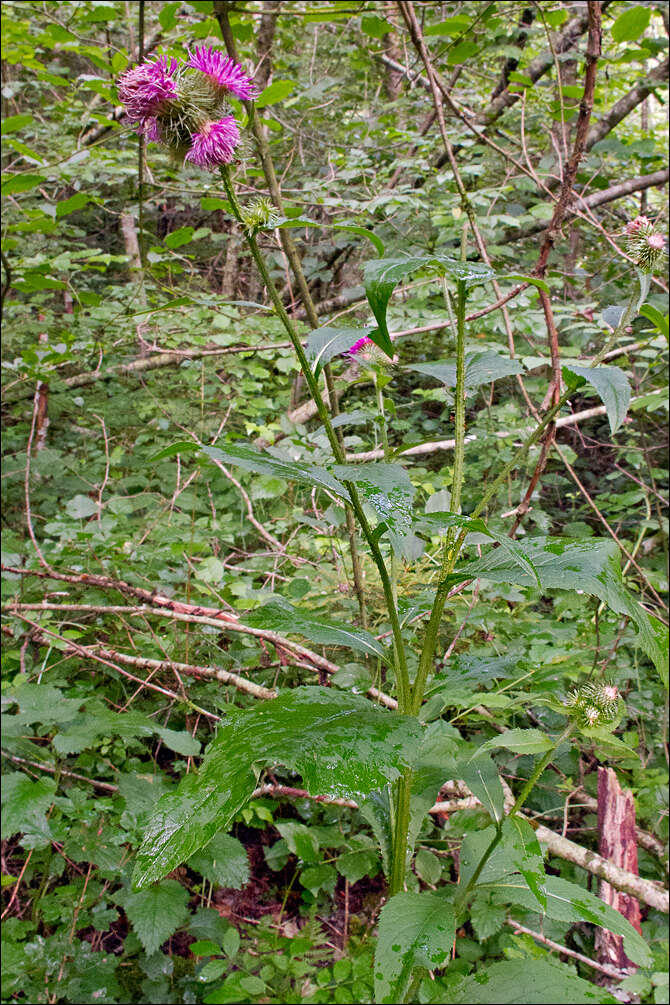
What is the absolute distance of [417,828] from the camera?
917 millimetres

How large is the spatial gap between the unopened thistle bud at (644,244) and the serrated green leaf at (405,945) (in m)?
0.90

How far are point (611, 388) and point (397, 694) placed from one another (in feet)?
1.51

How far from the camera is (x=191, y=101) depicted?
2.64 ft

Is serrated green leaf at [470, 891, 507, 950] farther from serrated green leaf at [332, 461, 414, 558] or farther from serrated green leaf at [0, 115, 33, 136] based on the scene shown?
serrated green leaf at [0, 115, 33, 136]

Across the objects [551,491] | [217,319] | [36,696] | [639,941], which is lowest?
[551,491]

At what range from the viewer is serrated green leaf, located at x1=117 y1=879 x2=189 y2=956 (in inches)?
49.6

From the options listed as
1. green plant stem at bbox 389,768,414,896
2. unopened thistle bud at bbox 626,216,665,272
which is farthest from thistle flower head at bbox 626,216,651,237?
green plant stem at bbox 389,768,414,896

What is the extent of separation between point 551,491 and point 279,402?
200 cm

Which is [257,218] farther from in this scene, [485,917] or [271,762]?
[485,917]

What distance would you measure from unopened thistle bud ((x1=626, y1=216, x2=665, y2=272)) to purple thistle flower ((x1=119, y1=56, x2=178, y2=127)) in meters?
0.69

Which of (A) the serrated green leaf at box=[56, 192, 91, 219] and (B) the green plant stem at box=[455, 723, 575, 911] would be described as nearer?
(B) the green plant stem at box=[455, 723, 575, 911]

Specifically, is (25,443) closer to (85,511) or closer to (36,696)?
(85,511)

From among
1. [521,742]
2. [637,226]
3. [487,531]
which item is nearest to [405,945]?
[521,742]

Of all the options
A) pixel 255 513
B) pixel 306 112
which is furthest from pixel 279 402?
pixel 306 112
